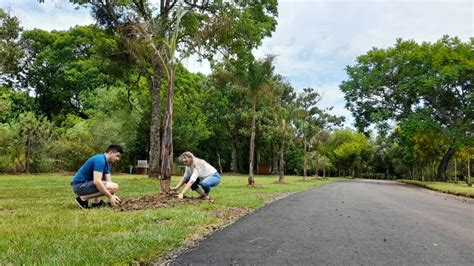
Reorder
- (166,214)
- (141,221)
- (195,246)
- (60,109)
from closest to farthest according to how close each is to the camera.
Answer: (195,246) < (141,221) < (166,214) < (60,109)

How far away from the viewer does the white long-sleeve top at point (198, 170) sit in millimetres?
9375

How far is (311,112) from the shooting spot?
38281 millimetres

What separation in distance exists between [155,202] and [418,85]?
2765cm

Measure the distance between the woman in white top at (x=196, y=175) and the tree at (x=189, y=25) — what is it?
3.81m

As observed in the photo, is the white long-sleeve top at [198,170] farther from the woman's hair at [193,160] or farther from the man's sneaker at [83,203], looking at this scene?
the man's sneaker at [83,203]

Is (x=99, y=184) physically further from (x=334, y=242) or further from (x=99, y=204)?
(x=334, y=242)

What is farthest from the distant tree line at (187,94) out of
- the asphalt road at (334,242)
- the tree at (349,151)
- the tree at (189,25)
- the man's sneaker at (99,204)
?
the tree at (349,151)

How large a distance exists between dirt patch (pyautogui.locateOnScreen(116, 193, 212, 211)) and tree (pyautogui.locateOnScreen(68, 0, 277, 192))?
435 centimetres

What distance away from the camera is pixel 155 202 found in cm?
895

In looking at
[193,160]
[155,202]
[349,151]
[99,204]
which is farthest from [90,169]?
[349,151]

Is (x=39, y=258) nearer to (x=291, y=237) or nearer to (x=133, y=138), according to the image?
(x=291, y=237)

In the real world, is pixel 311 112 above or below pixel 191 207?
above

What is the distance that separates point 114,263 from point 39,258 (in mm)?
703

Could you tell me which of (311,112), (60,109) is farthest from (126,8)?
(60,109)
